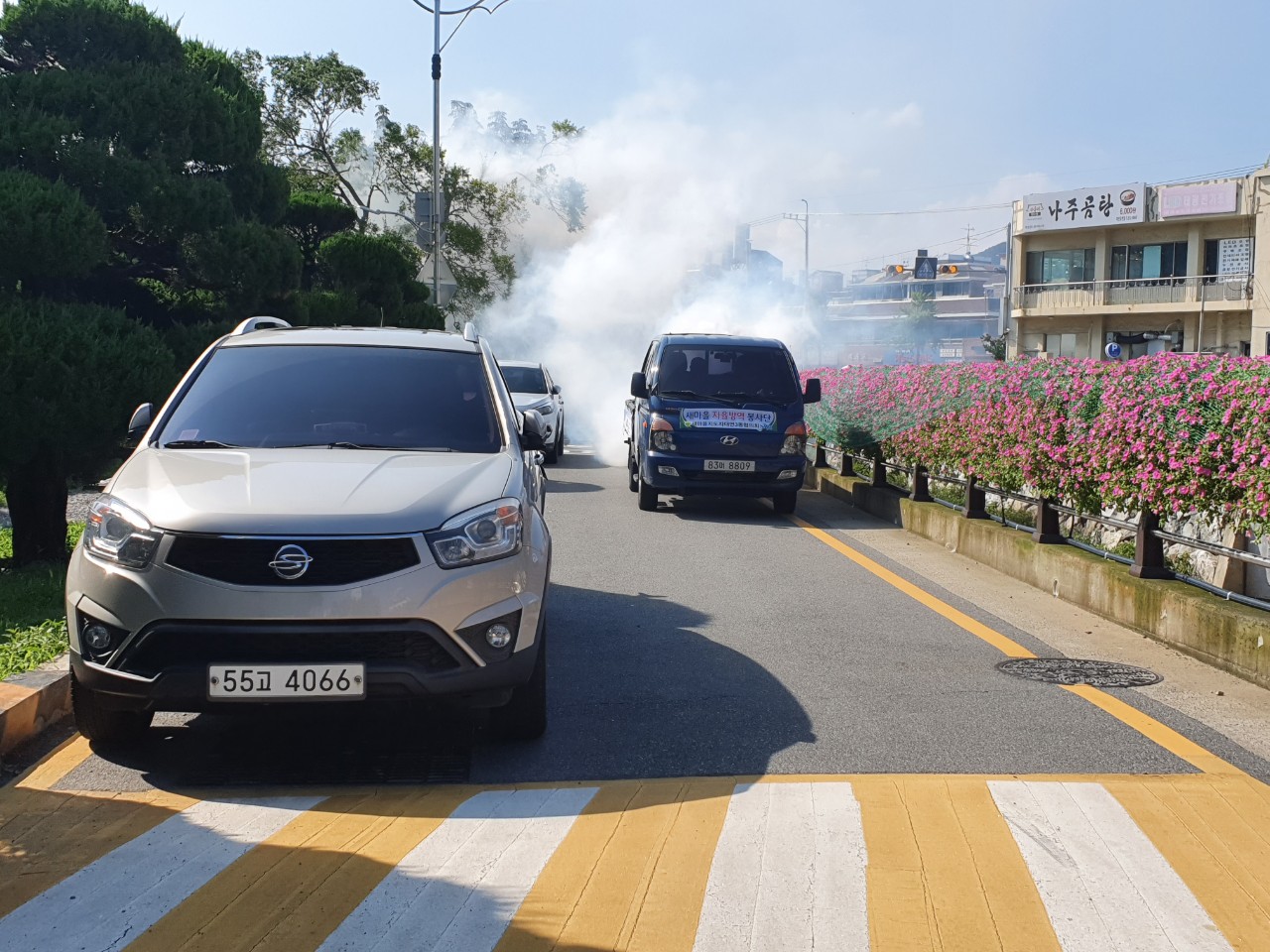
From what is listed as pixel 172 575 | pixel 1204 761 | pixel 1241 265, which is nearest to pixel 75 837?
pixel 172 575

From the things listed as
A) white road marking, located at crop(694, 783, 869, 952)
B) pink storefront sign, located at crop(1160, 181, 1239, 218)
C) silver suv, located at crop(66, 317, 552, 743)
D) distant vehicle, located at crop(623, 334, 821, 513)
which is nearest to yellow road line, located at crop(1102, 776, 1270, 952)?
white road marking, located at crop(694, 783, 869, 952)

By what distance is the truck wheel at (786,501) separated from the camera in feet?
50.9

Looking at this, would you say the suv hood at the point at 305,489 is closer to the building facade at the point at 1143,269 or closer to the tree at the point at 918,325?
the building facade at the point at 1143,269

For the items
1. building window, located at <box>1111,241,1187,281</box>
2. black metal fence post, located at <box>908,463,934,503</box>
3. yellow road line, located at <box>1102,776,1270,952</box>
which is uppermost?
building window, located at <box>1111,241,1187,281</box>

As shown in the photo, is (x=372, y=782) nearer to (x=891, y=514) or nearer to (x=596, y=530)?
(x=596, y=530)

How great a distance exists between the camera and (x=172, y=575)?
4895 millimetres

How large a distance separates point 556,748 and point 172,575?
1683 millimetres

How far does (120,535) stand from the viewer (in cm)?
511

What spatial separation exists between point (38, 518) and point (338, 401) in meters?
5.57

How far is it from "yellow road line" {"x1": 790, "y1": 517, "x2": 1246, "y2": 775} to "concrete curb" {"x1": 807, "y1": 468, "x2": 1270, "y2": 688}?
2.80 ft

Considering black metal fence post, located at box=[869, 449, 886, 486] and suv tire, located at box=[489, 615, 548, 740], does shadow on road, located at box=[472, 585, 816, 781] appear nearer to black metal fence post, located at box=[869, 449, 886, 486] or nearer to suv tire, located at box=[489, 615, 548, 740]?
suv tire, located at box=[489, 615, 548, 740]

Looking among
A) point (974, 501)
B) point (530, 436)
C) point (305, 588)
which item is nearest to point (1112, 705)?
point (530, 436)

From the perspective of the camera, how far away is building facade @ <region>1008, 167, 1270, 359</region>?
54.5 m

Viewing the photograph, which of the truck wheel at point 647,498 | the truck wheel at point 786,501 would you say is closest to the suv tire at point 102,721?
the truck wheel at point 647,498
